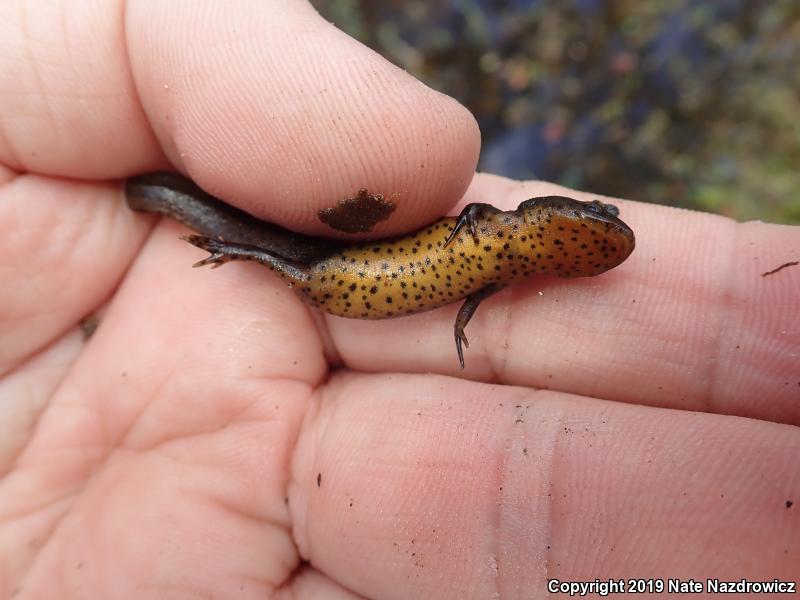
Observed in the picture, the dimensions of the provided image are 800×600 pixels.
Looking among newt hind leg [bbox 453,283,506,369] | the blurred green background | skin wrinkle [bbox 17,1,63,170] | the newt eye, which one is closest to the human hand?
skin wrinkle [bbox 17,1,63,170]

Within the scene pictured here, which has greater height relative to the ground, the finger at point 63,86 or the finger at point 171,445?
the finger at point 63,86

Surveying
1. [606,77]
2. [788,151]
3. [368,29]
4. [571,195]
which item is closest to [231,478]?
[571,195]

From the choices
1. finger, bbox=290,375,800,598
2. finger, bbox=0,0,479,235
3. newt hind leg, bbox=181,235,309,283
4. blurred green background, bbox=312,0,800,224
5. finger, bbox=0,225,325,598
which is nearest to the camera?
finger, bbox=290,375,800,598

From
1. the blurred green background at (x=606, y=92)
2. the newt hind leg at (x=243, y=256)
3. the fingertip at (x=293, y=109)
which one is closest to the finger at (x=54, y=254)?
the newt hind leg at (x=243, y=256)

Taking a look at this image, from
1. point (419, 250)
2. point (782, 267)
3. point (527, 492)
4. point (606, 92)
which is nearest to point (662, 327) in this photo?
point (782, 267)

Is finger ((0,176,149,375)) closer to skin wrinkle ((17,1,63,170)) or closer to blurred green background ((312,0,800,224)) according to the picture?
skin wrinkle ((17,1,63,170))

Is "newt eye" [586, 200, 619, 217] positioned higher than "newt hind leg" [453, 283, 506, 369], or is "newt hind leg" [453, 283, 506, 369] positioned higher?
"newt eye" [586, 200, 619, 217]

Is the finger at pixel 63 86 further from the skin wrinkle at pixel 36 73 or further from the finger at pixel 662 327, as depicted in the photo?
the finger at pixel 662 327

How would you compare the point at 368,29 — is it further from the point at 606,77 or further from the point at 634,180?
the point at 634,180
